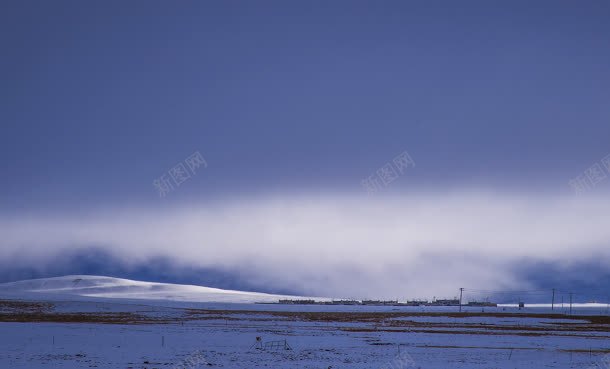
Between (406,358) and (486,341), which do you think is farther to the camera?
(486,341)

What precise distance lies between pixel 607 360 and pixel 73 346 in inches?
1344

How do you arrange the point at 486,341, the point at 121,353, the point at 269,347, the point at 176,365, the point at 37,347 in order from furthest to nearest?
the point at 486,341 < the point at 269,347 < the point at 37,347 < the point at 121,353 < the point at 176,365

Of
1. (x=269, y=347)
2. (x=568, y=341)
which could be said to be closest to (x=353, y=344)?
(x=269, y=347)

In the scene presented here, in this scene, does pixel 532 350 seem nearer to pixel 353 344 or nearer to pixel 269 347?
pixel 353 344

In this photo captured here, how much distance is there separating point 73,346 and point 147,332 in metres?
15.4

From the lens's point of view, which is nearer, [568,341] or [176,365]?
[176,365]

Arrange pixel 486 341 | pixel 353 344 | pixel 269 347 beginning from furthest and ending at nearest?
pixel 486 341
pixel 353 344
pixel 269 347

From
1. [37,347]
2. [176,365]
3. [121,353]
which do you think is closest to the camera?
[176,365]

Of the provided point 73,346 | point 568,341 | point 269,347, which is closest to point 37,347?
point 73,346

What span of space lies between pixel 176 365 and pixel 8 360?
8.96 meters

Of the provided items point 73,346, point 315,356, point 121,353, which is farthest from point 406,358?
point 73,346

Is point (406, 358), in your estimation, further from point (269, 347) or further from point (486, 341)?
point (486, 341)

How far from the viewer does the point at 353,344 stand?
49656mm

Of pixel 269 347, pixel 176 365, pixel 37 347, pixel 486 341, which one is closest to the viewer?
pixel 176 365
